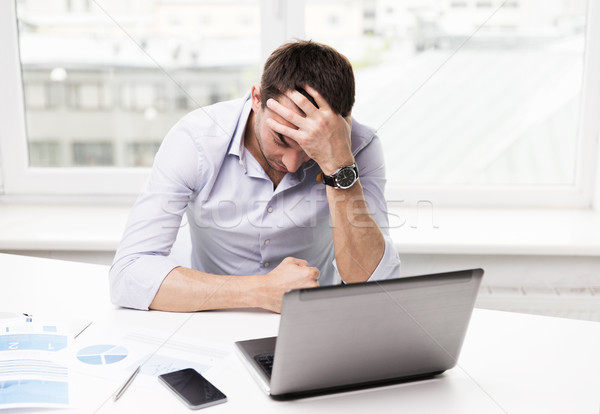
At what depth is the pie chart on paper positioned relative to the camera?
3.06 feet

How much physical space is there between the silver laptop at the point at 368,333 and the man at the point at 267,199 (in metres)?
0.31

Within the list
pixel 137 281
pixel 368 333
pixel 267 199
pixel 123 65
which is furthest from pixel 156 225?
pixel 123 65

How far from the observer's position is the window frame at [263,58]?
203cm

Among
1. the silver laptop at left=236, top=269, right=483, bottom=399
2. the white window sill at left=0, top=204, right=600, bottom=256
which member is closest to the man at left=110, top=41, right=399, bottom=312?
the silver laptop at left=236, top=269, right=483, bottom=399

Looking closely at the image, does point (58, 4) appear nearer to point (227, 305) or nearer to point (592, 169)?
point (227, 305)

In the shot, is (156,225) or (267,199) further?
(267,199)

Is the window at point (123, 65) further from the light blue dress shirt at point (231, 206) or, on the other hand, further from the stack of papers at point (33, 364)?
the stack of papers at point (33, 364)

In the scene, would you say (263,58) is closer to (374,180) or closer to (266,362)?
(374,180)

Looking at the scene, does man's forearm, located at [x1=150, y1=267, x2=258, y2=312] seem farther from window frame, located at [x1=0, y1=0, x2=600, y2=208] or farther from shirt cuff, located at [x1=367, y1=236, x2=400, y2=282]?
window frame, located at [x1=0, y1=0, x2=600, y2=208]

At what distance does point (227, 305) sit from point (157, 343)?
0.18m

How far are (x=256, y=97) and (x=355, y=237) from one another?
1.27 ft

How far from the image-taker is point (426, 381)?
2.91 ft

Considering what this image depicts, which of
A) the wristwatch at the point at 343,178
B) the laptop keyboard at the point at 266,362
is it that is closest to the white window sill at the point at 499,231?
the wristwatch at the point at 343,178

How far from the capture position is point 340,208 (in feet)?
4.43
